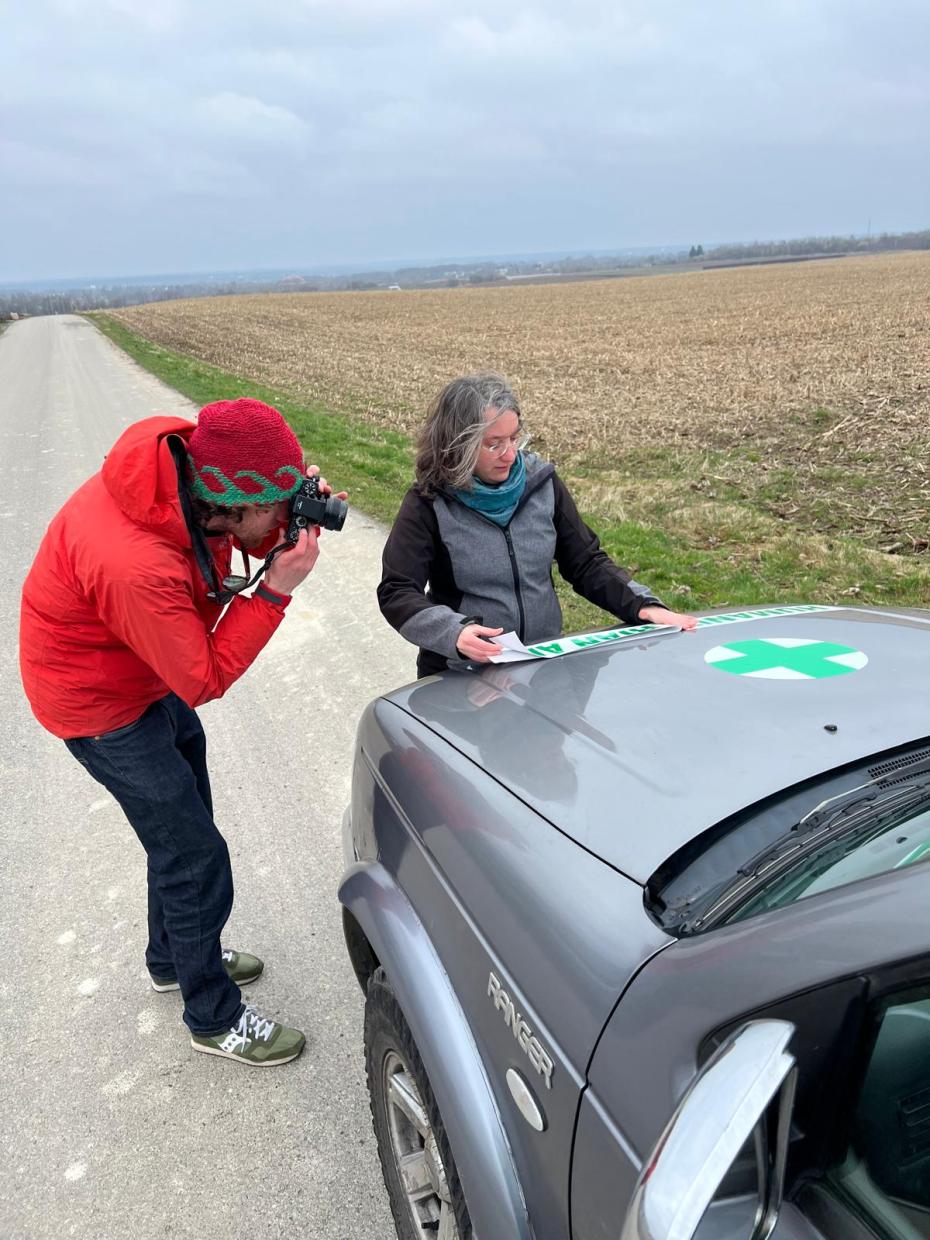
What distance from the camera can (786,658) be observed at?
2123 mm

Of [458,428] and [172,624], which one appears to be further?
[458,428]

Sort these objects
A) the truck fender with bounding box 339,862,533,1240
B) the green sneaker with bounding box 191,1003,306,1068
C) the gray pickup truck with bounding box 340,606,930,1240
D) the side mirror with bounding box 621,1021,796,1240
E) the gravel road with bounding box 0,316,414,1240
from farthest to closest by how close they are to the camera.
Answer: the green sneaker with bounding box 191,1003,306,1068 < the gravel road with bounding box 0,316,414,1240 < the truck fender with bounding box 339,862,533,1240 < the gray pickup truck with bounding box 340,606,930,1240 < the side mirror with bounding box 621,1021,796,1240

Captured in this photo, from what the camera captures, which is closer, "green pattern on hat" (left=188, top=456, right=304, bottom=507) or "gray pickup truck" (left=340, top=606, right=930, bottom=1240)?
"gray pickup truck" (left=340, top=606, right=930, bottom=1240)

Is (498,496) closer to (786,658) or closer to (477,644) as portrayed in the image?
(477,644)

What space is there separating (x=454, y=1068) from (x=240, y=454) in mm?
1309

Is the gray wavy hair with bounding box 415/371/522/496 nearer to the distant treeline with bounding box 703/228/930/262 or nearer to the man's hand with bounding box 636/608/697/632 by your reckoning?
the man's hand with bounding box 636/608/697/632

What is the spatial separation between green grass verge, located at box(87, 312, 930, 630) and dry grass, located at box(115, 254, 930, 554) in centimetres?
7

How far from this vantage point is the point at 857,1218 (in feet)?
3.53

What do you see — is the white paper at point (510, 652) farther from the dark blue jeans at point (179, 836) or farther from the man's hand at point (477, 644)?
the dark blue jeans at point (179, 836)

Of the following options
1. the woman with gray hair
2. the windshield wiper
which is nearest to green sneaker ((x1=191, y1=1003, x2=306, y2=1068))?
the woman with gray hair

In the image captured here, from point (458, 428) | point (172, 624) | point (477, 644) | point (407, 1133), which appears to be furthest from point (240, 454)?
point (407, 1133)

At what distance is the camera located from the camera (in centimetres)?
214

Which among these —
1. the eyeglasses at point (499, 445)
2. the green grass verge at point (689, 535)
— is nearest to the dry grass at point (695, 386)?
the green grass verge at point (689, 535)

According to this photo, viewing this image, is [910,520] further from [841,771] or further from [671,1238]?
[671,1238]
